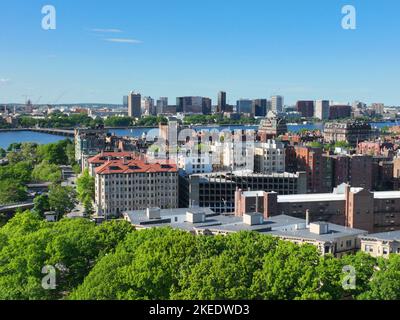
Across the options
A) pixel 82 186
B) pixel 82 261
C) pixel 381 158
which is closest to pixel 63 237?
pixel 82 261

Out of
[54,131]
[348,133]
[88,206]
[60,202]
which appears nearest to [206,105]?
[54,131]

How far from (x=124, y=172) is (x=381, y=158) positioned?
15.4 meters

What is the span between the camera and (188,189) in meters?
25.4

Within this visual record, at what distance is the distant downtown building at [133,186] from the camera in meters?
24.4

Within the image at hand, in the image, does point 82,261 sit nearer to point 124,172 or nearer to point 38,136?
point 124,172

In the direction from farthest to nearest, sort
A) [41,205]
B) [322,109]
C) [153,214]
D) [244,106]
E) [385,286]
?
1. [244,106]
2. [322,109]
3. [41,205]
4. [153,214]
5. [385,286]

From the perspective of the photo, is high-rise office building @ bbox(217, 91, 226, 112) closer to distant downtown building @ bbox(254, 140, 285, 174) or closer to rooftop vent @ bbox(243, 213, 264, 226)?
distant downtown building @ bbox(254, 140, 285, 174)

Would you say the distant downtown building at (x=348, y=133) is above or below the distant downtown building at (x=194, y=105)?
below

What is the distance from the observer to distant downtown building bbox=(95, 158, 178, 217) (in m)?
24.4

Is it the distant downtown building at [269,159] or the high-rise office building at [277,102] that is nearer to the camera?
the distant downtown building at [269,159]

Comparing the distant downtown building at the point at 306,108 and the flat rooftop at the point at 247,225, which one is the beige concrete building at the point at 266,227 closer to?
the flat rooftop at the point at 247,225

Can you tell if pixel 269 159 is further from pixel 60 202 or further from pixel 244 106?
pixel 244 106

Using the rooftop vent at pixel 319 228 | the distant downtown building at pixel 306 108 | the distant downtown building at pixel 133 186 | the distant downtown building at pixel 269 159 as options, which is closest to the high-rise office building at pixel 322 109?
the distant downtown building at pixel 306 108

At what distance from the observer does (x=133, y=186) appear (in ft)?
81.1
